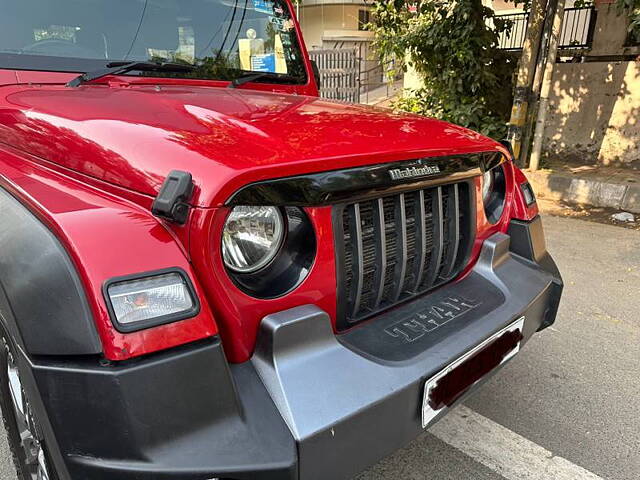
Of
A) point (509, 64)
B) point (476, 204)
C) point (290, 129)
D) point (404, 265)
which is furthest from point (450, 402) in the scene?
point (509, 64)

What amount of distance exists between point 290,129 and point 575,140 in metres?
7.06

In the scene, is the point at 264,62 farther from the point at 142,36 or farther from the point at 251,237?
the point at 251,237

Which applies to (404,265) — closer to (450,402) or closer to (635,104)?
(450,402)

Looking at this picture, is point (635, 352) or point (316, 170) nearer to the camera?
point (316, 170)

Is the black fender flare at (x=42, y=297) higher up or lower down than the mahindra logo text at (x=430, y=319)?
higher up

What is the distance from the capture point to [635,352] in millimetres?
2961

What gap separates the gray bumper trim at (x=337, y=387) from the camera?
1.24m

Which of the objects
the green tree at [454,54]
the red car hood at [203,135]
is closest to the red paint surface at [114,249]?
the red car hood at [203,135]

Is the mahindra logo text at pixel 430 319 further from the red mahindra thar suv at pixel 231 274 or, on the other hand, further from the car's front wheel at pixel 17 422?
the car's front wheel at pixel 17 422

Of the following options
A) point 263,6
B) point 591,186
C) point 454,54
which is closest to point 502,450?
point 263,6

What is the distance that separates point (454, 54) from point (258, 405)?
21.5 feet

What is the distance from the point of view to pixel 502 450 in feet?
7.09

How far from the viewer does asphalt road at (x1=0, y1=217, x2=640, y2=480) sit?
207cm

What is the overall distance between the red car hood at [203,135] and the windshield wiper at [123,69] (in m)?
0.07
